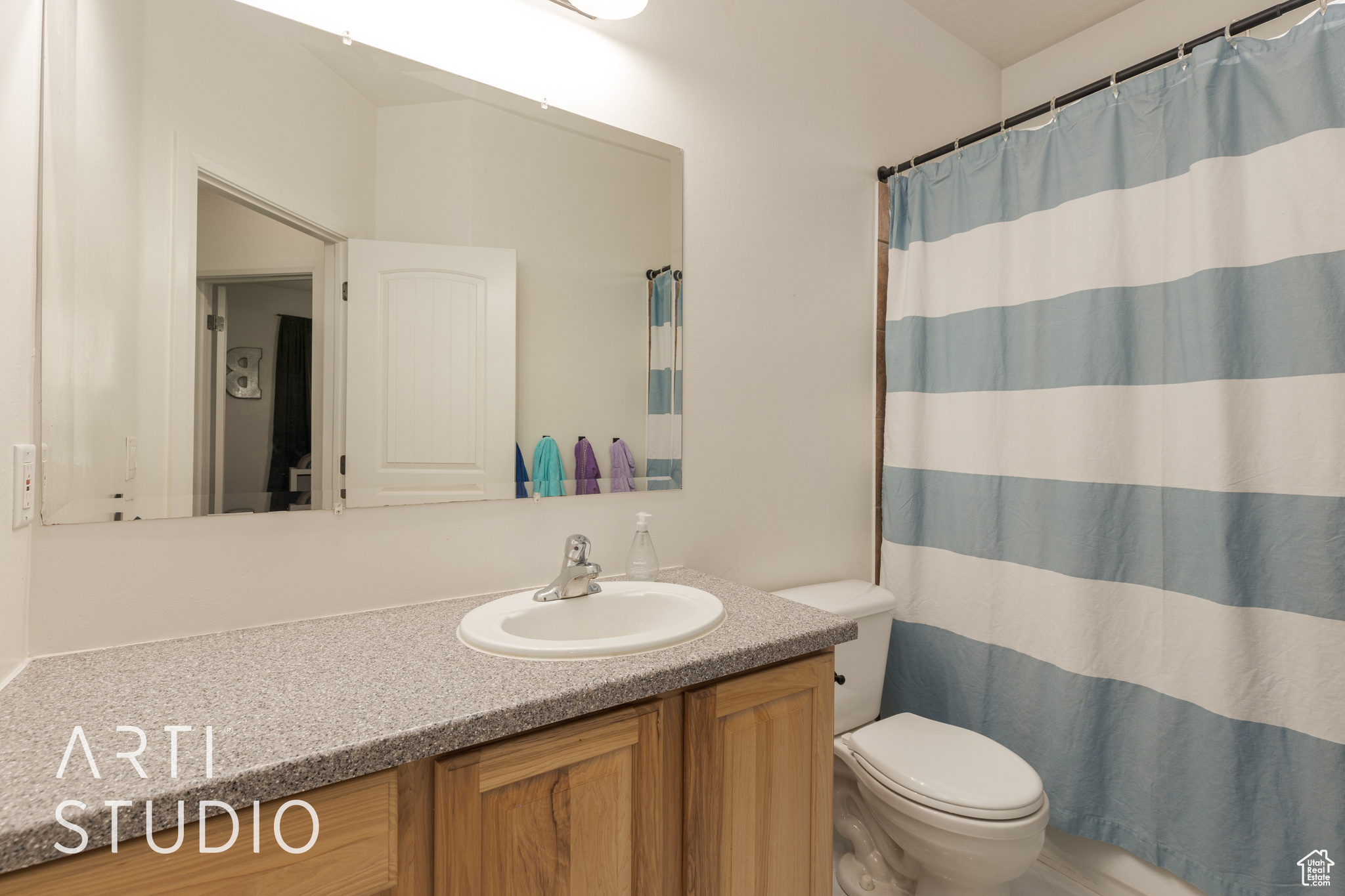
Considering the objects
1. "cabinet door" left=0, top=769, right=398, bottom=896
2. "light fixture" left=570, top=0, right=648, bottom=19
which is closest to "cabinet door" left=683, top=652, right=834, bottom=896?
"cabinet door" left=0, top=769, right=398, bottom=896

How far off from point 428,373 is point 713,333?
2.26ft

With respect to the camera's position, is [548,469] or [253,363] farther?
[548,469]

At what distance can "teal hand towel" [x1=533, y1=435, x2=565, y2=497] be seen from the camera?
1281 millimetres

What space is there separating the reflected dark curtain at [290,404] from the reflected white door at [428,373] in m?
0.06

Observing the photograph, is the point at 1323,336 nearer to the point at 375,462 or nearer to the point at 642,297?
the point at 642,297

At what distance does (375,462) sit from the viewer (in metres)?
1.12

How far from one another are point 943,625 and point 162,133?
6.58 feet

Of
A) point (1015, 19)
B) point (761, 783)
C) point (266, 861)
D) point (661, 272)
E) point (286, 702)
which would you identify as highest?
point (1015, 19)

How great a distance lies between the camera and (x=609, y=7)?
125cm

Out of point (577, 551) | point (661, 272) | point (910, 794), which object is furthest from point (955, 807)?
point (661, 272)

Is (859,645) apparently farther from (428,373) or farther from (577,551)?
(428,373)

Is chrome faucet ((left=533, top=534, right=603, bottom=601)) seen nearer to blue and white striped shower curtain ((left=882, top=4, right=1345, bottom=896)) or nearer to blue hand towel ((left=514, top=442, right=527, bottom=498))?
blue hand towel ((left=514, top=442, right=527, bottom=498))

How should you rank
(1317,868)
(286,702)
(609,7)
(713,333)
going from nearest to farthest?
1. (286,702)
2. (1317,868)
3. (609,7)
4. (713,333)

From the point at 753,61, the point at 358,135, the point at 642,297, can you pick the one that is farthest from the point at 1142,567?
the point at 358,135
